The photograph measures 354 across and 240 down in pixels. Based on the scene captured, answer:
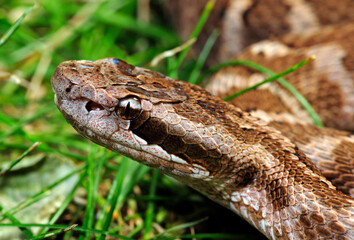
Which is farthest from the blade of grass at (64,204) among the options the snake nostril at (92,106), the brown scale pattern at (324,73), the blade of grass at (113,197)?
the brown scale pattern at (324,73)

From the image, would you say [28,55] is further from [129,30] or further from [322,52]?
[322,52]

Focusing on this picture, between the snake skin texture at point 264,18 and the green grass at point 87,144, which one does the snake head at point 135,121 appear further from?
the snake skin texture at point 264,18

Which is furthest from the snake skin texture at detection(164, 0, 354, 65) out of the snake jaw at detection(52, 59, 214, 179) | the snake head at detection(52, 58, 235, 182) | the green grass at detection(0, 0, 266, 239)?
the snake jaw at detection(52, 59, 214, 179)

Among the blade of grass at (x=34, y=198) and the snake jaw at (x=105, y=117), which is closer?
the snake jaw at (x=105, y=117)

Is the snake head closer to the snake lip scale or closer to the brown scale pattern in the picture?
the snake lip scale

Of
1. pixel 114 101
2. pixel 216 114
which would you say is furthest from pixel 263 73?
pixel 114 101

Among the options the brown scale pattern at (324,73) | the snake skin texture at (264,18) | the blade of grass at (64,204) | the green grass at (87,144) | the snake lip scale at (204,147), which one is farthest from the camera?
the snake skin texture at (264,18)

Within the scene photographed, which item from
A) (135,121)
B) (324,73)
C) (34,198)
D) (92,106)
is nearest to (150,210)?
(34,198)

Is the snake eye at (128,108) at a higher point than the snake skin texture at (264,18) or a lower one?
lower
